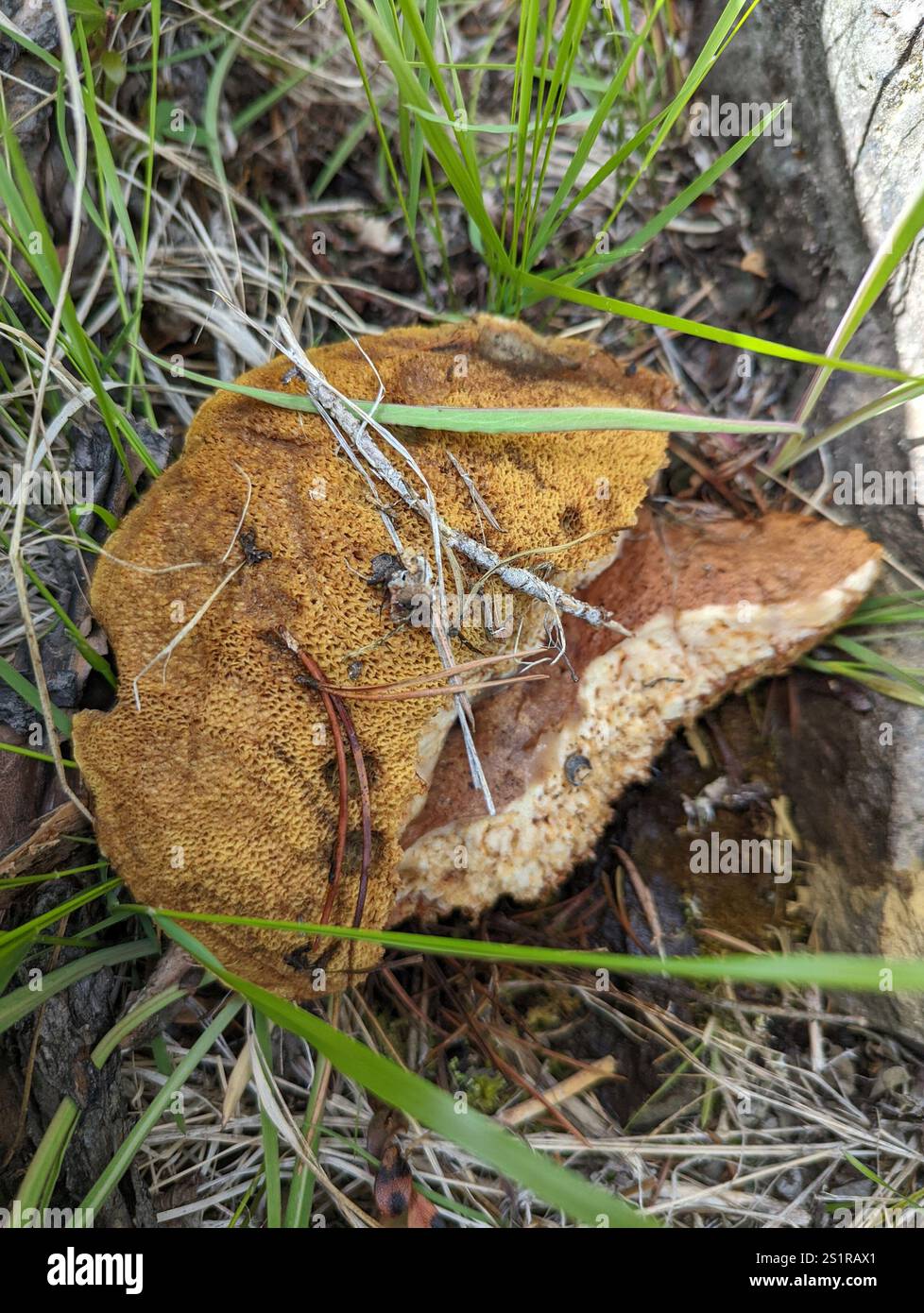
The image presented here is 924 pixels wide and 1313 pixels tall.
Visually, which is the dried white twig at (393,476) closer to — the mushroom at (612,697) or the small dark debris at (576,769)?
the mushroom at (612,697)

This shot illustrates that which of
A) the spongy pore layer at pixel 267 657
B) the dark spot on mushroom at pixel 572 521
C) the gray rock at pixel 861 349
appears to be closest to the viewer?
the spongy pore layer at pixel 267 657

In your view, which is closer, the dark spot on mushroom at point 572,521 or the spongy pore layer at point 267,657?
the spongy pore layer at point 267,657

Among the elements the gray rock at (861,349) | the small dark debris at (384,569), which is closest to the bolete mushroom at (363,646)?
the small dark debris at (384,569)

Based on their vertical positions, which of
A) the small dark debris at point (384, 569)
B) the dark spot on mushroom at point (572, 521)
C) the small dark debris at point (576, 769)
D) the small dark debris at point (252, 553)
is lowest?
the small dark debris at point (576, 769)

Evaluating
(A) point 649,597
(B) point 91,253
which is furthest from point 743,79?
(B) point 91,253

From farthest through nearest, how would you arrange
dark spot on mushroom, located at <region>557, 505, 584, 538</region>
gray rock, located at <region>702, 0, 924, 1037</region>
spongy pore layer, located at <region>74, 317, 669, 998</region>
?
gray rock, located at <region>702, 0, 924, 1037</region> < dark spot on mushroom, located at <region>557, 505, 584, 538</region> < spongy pore layer, located at <region>74, 317, 669, 998</region>

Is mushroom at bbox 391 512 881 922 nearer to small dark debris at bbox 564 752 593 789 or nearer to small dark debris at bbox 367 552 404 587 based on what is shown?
small dark debris at bbox 564 752 593 789

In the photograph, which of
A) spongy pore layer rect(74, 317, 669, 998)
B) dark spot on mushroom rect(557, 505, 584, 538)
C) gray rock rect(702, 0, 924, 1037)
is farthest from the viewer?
gray rock rect(702, 0, 924, 1037)

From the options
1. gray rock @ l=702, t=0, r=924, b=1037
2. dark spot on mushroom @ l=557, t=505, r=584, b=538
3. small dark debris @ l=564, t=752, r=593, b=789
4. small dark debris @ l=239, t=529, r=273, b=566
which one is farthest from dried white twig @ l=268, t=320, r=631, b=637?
gray rock @ l=702, t=0, r=924, b=1037

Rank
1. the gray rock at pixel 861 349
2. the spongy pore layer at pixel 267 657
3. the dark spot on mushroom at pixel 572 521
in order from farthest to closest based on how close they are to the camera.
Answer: the gray rock at pixel 861 349 → the dark spot on mushroom at pixel 572 521 → the spongy pore layer at pixel 267 657
